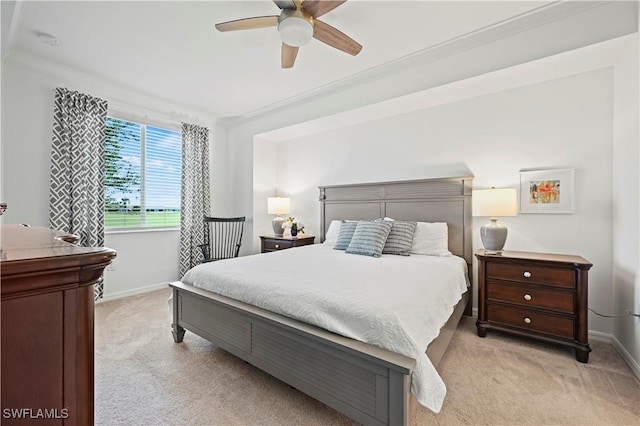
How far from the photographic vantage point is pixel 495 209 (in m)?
2.58

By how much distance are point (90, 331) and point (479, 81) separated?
129 inches

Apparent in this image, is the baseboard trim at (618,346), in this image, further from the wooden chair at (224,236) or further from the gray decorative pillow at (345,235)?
the wooden chair at (224,236)

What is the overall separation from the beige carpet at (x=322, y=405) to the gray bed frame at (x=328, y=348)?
17cm

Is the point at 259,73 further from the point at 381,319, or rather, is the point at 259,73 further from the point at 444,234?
the point at 381,319

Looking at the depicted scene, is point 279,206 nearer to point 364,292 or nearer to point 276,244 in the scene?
point 276,244

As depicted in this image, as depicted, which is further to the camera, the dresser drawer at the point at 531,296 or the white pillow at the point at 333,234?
the white pillow at the point at 333,234

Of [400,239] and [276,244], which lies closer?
[400,239]

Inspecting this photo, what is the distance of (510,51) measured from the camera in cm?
247

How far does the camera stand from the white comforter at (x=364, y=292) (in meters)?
1.36

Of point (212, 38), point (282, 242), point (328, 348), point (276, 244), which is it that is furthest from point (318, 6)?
point (276, 244)

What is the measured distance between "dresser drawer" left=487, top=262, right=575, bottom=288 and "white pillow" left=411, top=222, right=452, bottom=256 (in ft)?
1.53

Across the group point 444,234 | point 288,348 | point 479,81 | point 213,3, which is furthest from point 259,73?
point 288,348

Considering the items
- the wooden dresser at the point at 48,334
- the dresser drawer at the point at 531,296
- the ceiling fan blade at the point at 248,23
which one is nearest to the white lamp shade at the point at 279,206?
the ceiling fan blade at the point at 248,23

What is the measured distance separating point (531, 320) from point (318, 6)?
2.89 meters
